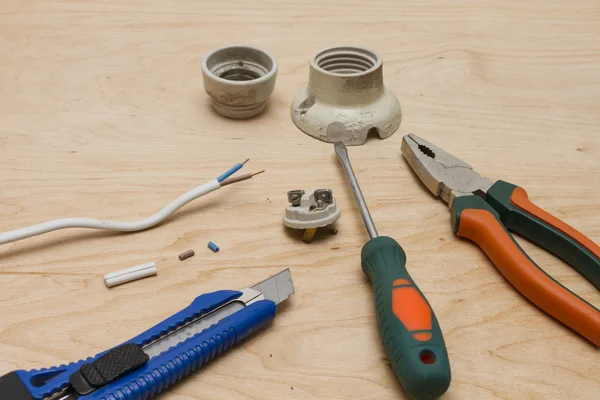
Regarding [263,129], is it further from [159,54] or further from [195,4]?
[195,4]

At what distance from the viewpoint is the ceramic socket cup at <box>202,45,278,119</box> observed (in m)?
0.82

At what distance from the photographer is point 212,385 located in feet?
1.79

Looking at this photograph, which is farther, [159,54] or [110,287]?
[159,54]

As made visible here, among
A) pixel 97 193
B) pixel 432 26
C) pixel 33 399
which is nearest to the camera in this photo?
pixel 33 399

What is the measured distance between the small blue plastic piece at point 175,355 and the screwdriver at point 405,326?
0.10 m

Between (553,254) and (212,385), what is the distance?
380 mm

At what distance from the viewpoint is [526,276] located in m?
0.60

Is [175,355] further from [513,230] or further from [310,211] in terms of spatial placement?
[513,230]

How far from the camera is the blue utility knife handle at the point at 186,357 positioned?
499 millimetres

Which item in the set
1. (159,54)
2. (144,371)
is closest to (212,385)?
(144,371)

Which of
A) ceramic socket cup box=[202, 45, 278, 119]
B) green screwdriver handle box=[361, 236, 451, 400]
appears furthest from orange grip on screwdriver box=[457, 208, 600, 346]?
ceramic socket cup box=[202, 45, 278, 119]

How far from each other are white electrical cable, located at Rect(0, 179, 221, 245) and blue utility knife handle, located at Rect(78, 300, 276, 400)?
0.58 feet

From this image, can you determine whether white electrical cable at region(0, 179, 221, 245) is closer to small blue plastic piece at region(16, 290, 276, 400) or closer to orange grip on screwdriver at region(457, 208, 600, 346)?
small blue plastic piece at region(16, 290, 276, 400)

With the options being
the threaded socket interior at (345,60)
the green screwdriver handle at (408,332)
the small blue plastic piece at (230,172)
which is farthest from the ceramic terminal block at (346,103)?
the green screwdriver handle at (408,332)
